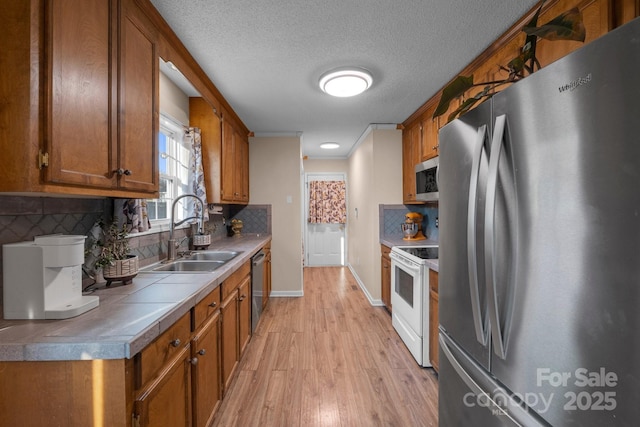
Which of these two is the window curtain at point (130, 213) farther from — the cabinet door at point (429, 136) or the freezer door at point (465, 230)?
the cabinet door at point (429, 136)

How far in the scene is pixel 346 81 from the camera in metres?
2.32

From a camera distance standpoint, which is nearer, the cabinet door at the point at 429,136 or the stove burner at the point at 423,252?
the stove burner at the point at 423,252

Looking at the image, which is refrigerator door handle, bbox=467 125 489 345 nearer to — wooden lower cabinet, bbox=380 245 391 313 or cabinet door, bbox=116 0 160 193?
cabinet door, bbox=116 0 160 193

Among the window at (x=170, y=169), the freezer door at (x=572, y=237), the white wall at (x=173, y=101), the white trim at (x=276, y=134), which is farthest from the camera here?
the white trim at (x=276, y=134)

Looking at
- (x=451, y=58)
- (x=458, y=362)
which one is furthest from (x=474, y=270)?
(x=451, y=58)

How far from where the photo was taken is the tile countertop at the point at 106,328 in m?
0.86

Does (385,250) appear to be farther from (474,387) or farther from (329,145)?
(474,387)

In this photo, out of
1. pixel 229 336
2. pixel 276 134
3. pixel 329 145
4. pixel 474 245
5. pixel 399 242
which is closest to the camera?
pixel 474 245

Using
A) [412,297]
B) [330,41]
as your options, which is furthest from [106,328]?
[412,297]

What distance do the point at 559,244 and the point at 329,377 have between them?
1.99m

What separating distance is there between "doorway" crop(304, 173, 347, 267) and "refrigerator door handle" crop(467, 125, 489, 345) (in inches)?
205

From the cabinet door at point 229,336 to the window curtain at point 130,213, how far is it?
724 millimetres

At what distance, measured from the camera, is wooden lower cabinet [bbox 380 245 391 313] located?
3.48 meters

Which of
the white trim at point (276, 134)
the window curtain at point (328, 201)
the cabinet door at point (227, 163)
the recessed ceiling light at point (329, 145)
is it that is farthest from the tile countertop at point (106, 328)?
the window curtain at point (328, 201)
